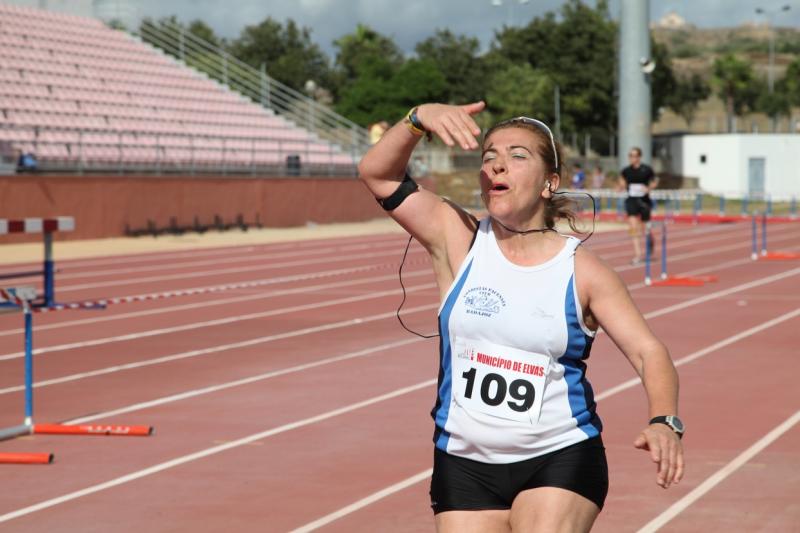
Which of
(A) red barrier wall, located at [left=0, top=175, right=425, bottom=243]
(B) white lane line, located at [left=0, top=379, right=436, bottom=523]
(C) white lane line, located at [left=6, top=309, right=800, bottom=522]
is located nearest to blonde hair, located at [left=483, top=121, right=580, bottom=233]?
(C) white lane line, located at [left=6, top=309, right=800, bottom=522]

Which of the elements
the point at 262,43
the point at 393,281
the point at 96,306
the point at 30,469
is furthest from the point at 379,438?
the point at 262,43

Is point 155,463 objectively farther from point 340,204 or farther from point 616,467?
point 340,204

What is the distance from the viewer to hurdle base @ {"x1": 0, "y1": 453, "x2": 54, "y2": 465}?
25.7 feet

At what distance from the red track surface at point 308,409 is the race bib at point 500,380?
102 inches

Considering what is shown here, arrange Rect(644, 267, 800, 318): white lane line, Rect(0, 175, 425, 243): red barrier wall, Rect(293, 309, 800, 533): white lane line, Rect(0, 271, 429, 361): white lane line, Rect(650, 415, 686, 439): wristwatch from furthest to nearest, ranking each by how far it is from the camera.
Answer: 1. Rect(0, 175, 425, 243): red barrier wall
2. Rect(644, 267, 800, 318): white lane line
3. Rect(0, 271, 429, 361): white lane line
4. Rect(293, 309, 800, 533): white lane line
5. Rect(650, 415, 686, 439): wristwatch

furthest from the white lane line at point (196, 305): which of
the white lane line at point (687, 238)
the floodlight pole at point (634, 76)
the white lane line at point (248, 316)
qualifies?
the floodlight pole at point (634, 76)

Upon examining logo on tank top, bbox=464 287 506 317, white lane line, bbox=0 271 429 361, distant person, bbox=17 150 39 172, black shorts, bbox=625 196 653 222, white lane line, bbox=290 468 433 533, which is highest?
distant person, bbox=17 150 39 172

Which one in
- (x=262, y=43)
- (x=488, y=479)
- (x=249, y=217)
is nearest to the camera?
(x=488, y=479)

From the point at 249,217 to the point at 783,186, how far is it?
141ft

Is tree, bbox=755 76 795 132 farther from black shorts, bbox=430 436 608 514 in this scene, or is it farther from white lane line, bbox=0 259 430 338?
black shorts, bbox=430 436 608 514

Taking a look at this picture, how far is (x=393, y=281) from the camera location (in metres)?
20.8

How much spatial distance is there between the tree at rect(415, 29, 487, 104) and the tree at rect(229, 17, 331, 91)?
7.69 meters

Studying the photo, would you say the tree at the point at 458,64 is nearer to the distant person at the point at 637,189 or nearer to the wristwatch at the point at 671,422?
the distant person at the point at 637,189

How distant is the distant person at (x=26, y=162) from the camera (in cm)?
2859
